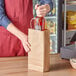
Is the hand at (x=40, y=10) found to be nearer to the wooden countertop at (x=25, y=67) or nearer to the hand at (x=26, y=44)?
the hand at (x=26, y=44)

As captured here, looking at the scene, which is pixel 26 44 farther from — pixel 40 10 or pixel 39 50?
pixel 40 10

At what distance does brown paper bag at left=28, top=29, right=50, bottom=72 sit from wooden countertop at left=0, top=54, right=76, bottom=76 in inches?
1.8

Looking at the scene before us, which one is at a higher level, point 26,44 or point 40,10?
point 40,10

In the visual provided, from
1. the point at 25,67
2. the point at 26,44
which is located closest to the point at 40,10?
the point at 26,44

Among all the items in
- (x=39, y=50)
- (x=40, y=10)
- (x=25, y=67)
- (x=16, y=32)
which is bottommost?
(x=25, y=67)

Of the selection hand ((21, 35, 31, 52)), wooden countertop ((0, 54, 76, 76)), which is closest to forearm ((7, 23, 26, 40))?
hand ((21, 35, 31, 52))

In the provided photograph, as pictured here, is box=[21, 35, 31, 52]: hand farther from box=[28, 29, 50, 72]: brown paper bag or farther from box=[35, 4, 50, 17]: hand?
box=[35, 4, 50, 17]: hand

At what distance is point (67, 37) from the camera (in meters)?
4.30

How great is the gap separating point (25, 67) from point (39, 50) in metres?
0.18

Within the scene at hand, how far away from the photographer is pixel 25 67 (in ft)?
5.13

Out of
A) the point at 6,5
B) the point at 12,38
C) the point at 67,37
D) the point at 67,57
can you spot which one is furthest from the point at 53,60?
the point at 67,37

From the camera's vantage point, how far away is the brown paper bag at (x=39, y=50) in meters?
1.46

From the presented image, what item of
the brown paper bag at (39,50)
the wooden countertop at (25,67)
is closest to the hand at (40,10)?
the brown paper bag at (39,50)

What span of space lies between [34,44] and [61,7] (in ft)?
8.24
